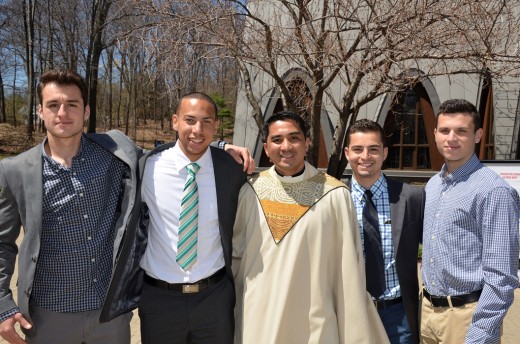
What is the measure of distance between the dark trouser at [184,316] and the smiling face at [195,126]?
852 mm

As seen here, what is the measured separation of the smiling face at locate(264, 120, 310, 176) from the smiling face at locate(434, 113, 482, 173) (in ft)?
2.78


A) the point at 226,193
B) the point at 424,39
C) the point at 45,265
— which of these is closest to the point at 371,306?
the point at 226,193

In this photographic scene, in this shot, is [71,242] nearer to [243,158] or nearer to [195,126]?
[195,126]

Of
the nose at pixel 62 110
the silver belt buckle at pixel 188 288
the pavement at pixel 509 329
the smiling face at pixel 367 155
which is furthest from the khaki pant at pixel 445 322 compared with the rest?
the pavement at pixel 509 329

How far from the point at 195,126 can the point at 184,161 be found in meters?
0.24

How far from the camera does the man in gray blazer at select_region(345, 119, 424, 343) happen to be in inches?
114

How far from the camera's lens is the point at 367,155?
299cm

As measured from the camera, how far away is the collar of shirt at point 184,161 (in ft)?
9.87

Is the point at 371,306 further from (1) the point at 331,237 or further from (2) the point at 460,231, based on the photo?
(2) the point at 460,231

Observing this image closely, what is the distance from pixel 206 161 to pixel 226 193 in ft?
0.88

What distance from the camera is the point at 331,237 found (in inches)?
114

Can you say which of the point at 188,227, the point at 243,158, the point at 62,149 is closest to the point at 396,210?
the point at 243,158

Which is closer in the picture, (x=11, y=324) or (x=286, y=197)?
(x=11, y=324)

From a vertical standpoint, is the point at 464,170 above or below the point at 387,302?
above
